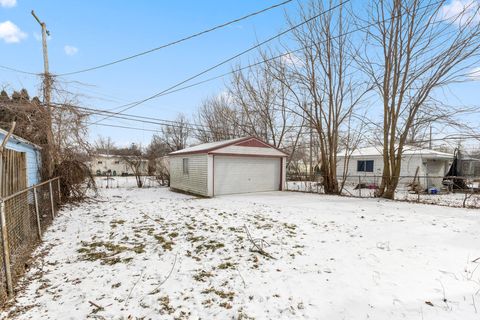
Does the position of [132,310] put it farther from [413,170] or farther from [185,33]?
[413,170]

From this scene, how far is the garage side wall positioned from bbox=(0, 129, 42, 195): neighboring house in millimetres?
6149

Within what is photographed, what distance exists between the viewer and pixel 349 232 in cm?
537

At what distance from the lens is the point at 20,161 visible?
5.64m

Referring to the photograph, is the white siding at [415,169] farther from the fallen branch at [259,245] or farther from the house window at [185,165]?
the fallen branch at [259,245]

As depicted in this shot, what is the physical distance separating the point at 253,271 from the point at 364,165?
17.7 m

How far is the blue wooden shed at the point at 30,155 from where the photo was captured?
238 inches

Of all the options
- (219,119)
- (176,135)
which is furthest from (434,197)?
(176,135)

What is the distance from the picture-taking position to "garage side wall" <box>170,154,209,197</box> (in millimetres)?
11516

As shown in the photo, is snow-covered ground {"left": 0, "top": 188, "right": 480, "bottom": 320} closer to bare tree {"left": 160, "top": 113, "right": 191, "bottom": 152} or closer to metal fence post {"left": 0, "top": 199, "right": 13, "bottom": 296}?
metal fence post {"left": 0, "top": 199, "right": 13, "bottom": 296}

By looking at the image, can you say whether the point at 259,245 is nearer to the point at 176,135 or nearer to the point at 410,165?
the point at 410,165

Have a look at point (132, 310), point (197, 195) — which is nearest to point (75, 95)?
point (197, 195)

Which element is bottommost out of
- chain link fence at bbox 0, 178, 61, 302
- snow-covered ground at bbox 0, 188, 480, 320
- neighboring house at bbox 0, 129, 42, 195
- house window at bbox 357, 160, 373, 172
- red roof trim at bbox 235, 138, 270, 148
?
snow-covered ground at bbox 0, 188, 480, 320

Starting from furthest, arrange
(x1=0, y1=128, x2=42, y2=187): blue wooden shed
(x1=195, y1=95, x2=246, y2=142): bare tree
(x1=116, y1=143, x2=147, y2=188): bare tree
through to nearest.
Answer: (x1=195, y1=95, x2=246, y2=142): bare tree → (x1=116, y1=143, x2=147, y2=188): bare tree → (x1=0, y1=128, x2=42, y2=187): blue wooden shed

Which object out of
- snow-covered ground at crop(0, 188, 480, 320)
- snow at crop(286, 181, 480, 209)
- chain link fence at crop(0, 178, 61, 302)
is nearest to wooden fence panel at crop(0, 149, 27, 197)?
chain link fence at crop(0, 178, 61, 302)
